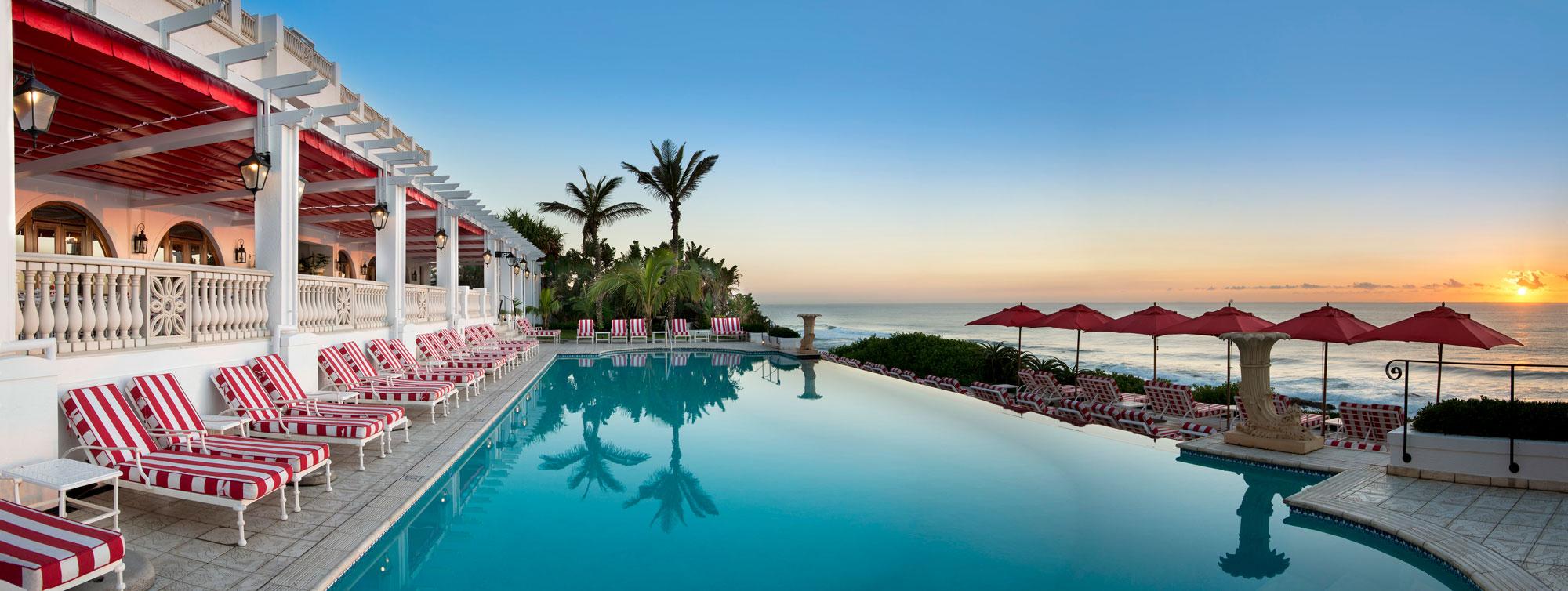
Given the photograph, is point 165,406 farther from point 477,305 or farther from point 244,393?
point 477,305

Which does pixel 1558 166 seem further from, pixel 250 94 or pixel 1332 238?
pixel 250 94

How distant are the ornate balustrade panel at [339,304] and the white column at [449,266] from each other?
3502 millimetres

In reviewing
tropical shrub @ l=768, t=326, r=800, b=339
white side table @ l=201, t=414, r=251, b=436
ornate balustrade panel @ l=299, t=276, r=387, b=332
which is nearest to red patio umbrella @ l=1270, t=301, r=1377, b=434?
white side table @ l=201, t=414, r=251, b=436

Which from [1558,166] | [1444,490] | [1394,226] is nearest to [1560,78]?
[1558,166]

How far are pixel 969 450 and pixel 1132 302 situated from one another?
3792 inches

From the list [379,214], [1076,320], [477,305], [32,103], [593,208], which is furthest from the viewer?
[593,208]

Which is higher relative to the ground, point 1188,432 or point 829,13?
point 829,13

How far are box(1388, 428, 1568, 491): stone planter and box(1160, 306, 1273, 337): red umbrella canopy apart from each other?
8.33ft

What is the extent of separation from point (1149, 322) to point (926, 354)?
5.60 metres

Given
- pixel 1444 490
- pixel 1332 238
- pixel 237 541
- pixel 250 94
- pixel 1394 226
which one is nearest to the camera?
pixel 237 541

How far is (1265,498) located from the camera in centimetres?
617

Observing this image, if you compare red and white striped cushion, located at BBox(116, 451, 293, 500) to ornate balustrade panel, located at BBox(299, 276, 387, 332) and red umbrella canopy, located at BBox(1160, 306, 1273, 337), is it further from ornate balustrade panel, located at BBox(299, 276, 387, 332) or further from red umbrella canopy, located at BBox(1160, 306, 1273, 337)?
red umbrella canopy, located at BBox(1160, 306, 1273, 337)

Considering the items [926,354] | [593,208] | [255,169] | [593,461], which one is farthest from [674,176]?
[593,461]

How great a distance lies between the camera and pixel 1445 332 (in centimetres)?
675
